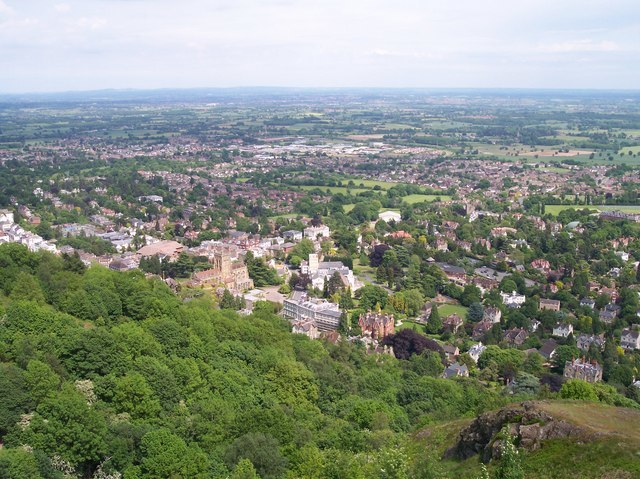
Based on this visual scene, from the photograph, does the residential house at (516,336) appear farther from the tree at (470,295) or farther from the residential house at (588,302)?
the residential house at (588,302)

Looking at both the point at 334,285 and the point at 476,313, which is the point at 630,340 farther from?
the point at 334,285

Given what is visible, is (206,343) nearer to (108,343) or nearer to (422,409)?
(108,343)

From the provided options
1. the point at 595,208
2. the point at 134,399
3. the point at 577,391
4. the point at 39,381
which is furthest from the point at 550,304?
the point at 595,208

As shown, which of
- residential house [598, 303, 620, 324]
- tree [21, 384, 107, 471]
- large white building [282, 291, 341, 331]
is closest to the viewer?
tree [21, 384, 107, 471]

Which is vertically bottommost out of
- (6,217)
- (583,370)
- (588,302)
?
(588,302)

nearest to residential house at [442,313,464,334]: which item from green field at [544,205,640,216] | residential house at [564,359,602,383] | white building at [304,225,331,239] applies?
residential house at [564,359,602,383]

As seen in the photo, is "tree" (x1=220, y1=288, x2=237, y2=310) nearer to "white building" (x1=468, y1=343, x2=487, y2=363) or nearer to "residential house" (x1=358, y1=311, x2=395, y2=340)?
"residential house" (x1=358, y1=311, x2=395, y2=340)
